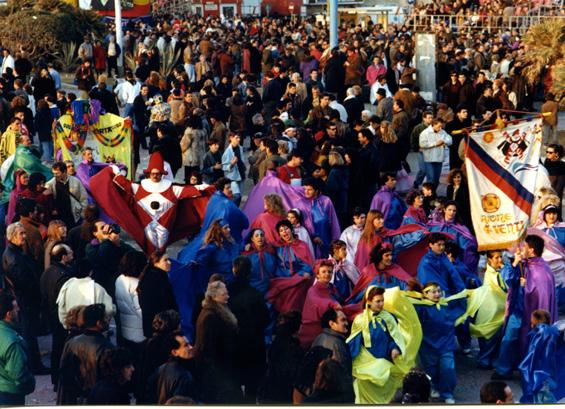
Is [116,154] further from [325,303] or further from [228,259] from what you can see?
[325,303]

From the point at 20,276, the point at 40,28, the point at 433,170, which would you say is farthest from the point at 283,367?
the point at 40,28

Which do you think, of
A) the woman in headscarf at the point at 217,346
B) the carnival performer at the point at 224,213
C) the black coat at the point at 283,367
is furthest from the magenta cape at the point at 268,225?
the black coat at the point at 283,367

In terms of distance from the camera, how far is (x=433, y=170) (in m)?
17.7

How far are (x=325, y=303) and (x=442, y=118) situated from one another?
789cm

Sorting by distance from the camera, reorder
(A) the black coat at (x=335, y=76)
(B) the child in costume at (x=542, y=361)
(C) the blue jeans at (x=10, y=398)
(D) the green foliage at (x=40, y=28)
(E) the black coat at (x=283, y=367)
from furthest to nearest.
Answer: (D) the green foliage at (x=40, y=28)
(A) the black coat at (x=335, y=76)
(B) the child in costume at (x=542, y=361)
(C) the blue jeans at (x=10, y=398)
(E) the black coat at (x=283, y=367)

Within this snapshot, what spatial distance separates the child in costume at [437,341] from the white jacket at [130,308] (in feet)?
7.63

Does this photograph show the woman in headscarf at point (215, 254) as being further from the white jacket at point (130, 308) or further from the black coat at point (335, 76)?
the black coat at point (335, 76)

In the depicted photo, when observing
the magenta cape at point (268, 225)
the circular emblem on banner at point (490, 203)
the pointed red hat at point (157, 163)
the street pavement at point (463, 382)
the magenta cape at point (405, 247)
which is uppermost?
the pointed red hat at point (157, 163)

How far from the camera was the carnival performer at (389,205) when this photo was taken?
14547 millimetres

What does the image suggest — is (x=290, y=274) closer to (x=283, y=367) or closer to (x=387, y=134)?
(x=283, y=367)

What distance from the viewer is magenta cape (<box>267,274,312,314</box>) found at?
1202 centimetres

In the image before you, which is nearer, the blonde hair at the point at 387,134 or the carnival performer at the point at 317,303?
the carnival performer at the point at 317,303

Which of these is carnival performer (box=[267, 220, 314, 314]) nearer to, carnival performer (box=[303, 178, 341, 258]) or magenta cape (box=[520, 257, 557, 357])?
carnival performer (box=[303, 178, 341, 258])

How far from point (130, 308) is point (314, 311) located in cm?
156
